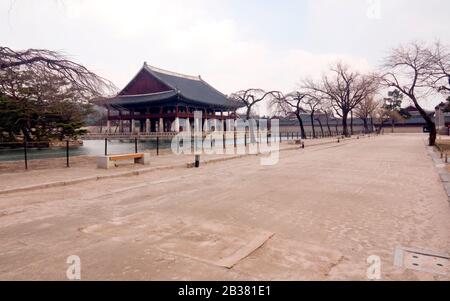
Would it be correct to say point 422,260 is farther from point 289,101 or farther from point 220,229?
point 289,101

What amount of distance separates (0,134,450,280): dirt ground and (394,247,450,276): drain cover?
105 mm

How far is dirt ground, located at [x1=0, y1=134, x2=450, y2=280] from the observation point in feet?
11.2

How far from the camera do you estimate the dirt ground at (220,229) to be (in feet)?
11.2

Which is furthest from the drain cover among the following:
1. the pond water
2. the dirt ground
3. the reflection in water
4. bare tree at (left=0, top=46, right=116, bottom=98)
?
the reflection in water

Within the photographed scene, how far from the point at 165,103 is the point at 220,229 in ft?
148

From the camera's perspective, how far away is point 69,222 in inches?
203

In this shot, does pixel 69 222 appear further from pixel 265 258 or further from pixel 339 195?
pixel 339 195

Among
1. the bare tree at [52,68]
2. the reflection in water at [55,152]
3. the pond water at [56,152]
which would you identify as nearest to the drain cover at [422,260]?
the bare tree at [52,68]

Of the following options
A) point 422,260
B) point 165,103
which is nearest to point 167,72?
point 165,103

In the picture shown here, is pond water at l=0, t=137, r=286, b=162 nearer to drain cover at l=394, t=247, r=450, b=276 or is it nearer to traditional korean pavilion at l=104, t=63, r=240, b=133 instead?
drain cover at l=394, t=247, r=450, b=276

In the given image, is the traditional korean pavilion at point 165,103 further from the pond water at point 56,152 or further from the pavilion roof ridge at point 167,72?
the pond water at point 56,152

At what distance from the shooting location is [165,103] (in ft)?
158
